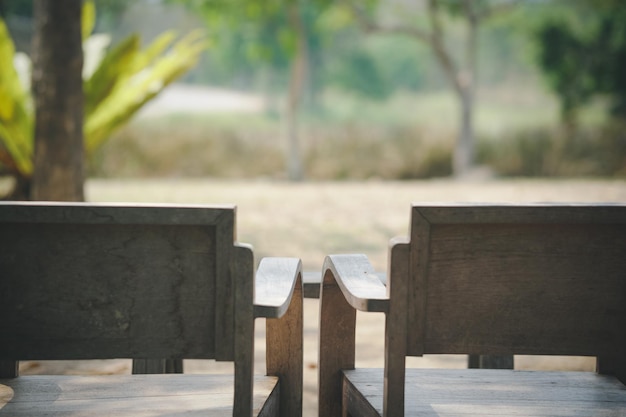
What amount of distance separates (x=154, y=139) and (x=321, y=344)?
16.6m

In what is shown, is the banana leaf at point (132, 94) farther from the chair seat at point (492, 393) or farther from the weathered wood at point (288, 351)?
the chair seat at point (492, 393)

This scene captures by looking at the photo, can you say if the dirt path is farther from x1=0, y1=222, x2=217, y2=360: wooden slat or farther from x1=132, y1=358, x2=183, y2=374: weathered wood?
x1=0, y1=222, x2=217, y2=360: wooden slat

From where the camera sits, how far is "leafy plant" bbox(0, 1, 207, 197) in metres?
7.88

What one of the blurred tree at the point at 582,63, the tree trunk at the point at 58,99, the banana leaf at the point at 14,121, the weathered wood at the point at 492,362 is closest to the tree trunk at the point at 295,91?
the blurred tree at the point at 582,63

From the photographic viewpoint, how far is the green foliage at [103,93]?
7.88m

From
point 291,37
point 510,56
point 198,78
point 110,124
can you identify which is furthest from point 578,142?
point 510,56

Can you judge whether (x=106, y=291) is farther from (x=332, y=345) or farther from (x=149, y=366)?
(x=149, y=366)

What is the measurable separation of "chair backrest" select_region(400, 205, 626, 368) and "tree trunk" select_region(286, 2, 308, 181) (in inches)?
538

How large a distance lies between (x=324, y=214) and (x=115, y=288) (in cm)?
794

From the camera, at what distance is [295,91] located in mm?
16219

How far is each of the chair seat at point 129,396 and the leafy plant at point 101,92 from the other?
5689 mm

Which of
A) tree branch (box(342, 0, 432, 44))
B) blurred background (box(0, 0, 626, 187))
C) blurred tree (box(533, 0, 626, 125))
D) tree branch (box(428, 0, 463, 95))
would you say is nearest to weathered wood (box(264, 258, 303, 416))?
blurred background (box(0, 0, 626, 187))

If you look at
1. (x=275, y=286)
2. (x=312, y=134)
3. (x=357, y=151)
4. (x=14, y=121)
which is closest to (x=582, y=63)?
(x=357, y=151)

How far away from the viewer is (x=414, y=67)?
47.7 metres
